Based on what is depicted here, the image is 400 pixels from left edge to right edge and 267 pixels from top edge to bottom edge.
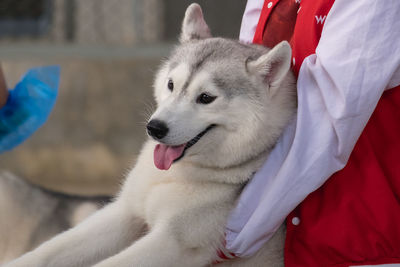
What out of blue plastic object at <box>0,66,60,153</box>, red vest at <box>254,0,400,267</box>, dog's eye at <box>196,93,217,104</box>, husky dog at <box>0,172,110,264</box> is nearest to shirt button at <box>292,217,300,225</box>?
red vest at <box>254,0,400,267</box>

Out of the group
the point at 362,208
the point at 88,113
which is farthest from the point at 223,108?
the point at 88,113

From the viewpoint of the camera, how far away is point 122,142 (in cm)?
456

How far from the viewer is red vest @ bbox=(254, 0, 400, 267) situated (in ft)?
5.78

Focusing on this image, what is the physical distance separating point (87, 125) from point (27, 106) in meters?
2.12

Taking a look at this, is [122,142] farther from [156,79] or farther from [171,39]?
[156,79]

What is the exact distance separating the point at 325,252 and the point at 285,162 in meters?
0.32

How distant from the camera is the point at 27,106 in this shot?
2.45 meters

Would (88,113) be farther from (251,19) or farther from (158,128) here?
(158,128)

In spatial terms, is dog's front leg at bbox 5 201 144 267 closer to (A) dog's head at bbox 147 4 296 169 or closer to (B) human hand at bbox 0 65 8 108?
(A) dog's head at bbox 147 4 296 169

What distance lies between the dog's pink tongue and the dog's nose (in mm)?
83

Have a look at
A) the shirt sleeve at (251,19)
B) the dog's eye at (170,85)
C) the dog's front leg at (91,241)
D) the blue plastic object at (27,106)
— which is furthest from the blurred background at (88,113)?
the dog's eye at (170,85)

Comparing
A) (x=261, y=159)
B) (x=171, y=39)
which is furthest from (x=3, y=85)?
(x=171, y=39)

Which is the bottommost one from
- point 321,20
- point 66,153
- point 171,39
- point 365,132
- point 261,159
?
point 66,153

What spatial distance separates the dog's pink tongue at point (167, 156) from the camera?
5.90 ft
